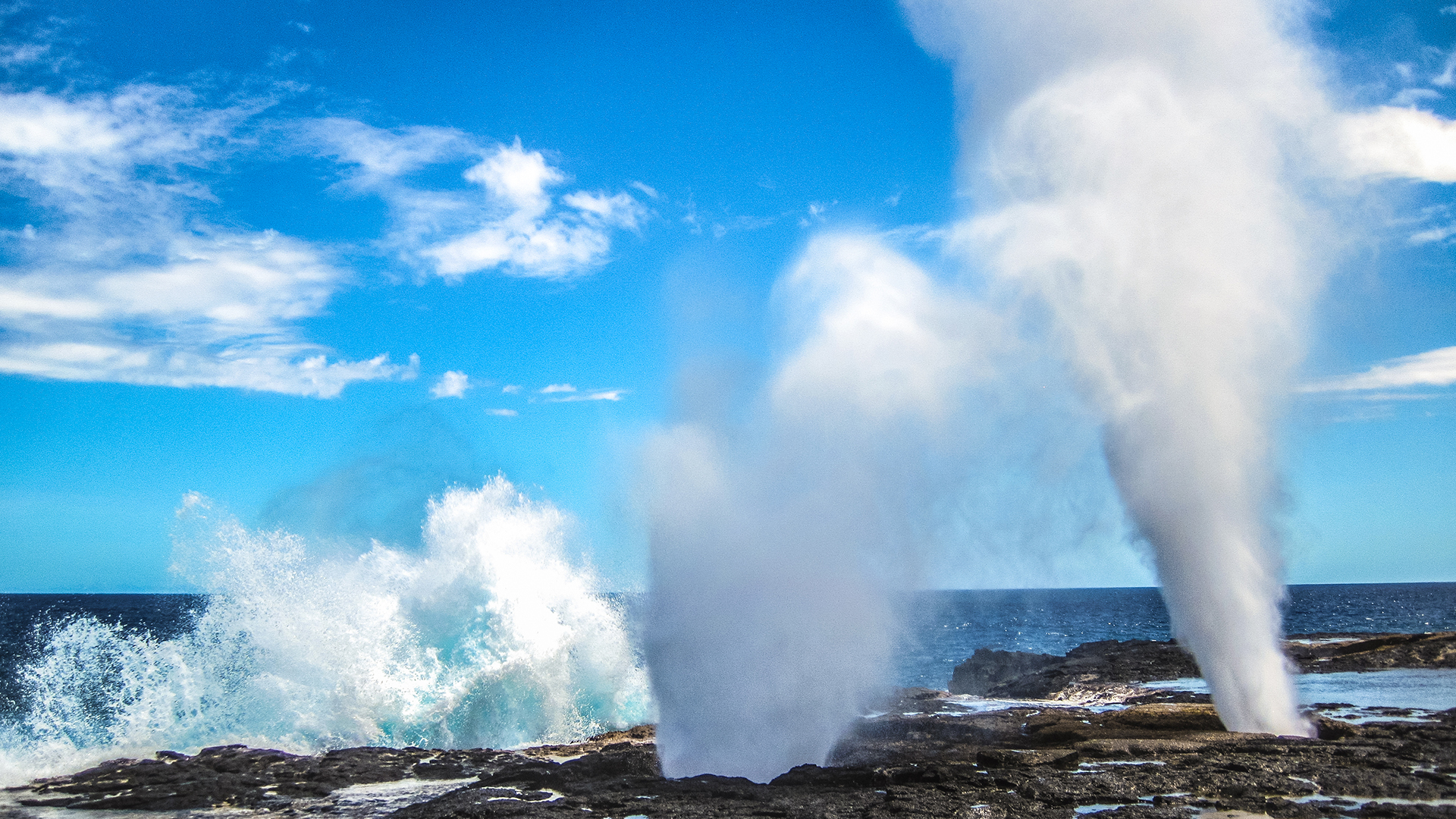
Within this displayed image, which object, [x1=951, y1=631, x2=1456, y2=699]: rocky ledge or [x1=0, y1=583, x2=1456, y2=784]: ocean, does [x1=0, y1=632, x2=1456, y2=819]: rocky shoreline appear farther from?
[x1=951, y1=631, x2=1456, y2=699]: rocky ledge

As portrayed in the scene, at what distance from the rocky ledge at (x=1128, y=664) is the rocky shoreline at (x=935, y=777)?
8.52 metres

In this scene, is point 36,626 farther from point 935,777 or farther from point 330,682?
point 935,777

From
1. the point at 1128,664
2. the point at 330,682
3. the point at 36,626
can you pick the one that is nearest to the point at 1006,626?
the point at 1128,664

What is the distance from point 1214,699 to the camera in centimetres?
1822

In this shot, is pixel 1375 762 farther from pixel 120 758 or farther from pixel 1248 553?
pixel 120 758

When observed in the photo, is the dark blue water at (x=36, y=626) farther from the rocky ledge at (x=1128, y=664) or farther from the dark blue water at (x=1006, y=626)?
the rocky ledge at (x=1128, y=664)

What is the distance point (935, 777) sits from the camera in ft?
46.6

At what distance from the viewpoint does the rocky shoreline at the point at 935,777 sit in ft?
40.4

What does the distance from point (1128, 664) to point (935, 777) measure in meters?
23.8

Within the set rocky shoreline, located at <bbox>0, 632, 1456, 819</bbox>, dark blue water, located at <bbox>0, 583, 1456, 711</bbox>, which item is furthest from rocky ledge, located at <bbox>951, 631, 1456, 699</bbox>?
rocky shoreline, located at <bbox>0, 632, 1456, 819</bbox>

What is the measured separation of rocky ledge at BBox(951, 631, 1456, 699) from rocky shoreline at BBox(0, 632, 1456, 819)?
852cm

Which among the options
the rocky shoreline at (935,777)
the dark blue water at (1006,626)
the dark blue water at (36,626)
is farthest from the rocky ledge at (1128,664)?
the dark blue water at (36,626)

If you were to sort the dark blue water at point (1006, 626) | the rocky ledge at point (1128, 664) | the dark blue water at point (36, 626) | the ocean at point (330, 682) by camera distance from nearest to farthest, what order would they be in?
1. the ocean at point (330, 682)
2. the rocky ledge at point (1128, 664)
3. the dark blue water at point (36, 626)
4. the dark blue water at point (1006, 626)

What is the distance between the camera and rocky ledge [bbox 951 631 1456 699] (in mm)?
29516
